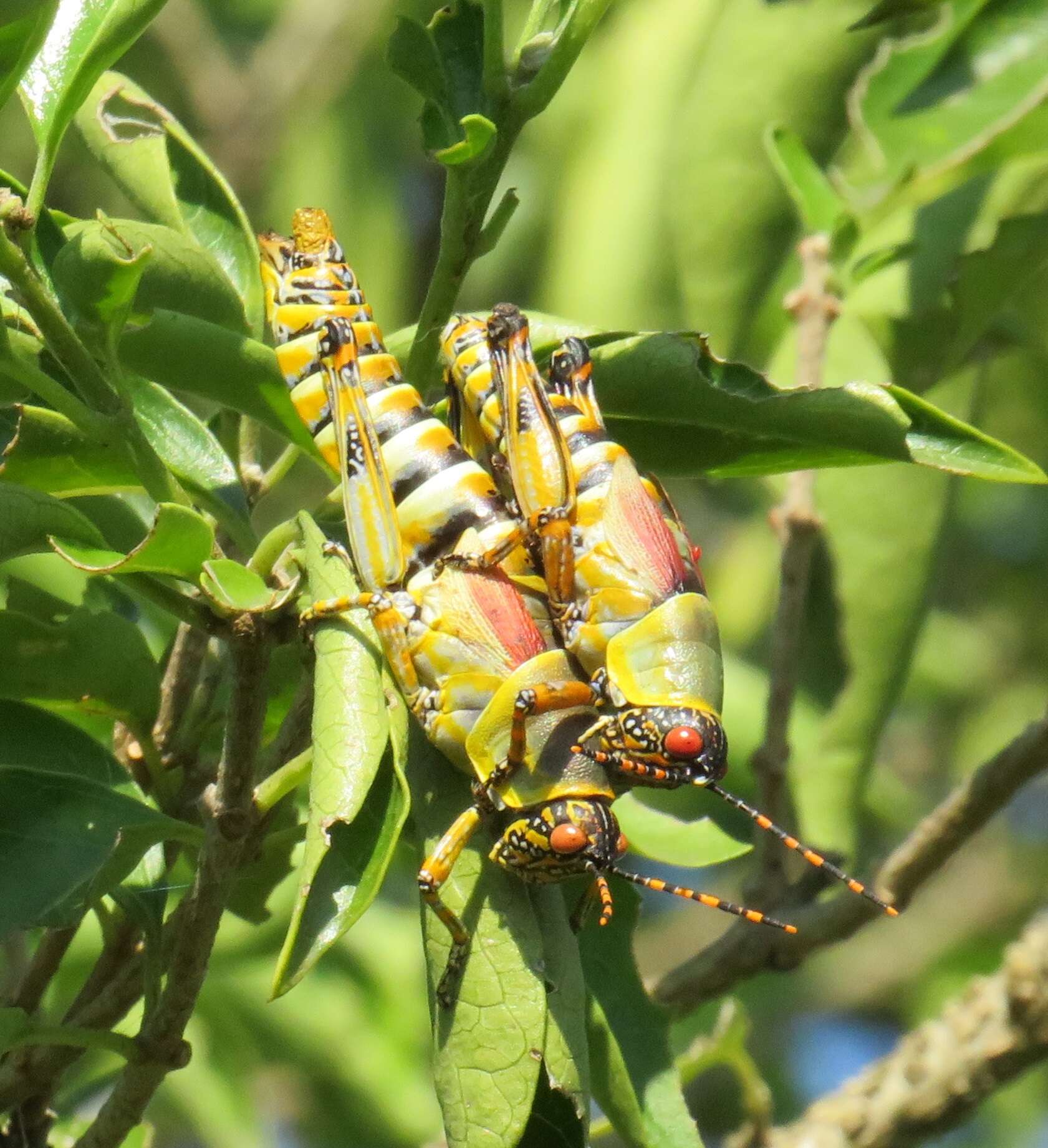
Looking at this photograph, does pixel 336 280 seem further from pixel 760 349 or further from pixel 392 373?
pixel 760 349

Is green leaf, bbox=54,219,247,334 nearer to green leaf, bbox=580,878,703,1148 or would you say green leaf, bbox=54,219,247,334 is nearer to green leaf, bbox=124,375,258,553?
green leaf, bbox=124,375,258,553

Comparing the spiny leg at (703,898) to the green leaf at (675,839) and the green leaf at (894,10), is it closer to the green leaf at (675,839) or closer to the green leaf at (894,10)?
the green leaf at (675,839)

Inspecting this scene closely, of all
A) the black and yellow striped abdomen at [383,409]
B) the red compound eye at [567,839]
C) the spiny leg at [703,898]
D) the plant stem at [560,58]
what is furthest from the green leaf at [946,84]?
the red compound eye at [567,839]

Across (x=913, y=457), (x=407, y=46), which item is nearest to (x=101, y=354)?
(x=407, y=46)

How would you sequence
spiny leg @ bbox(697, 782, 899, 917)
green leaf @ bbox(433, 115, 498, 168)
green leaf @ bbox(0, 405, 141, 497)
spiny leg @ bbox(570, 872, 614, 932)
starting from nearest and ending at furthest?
green leaf @ bbox(433, 115, 498, 168) < green leaf @ bbox(0, 405, 141, 497) < spiny leg @ bbox(570, 872, 614, 932) < spiny leg @ bbox(697, 782, 899, 917)

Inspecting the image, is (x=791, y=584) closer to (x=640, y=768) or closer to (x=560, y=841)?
→ (x=640, y=768)

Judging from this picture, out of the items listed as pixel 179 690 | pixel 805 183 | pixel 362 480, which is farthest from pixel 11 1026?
pixel 805 183

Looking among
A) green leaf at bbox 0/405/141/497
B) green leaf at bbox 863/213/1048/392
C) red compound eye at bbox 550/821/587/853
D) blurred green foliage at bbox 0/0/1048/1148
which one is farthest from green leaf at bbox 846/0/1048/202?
green leaf at bbox 0/405/141/497
